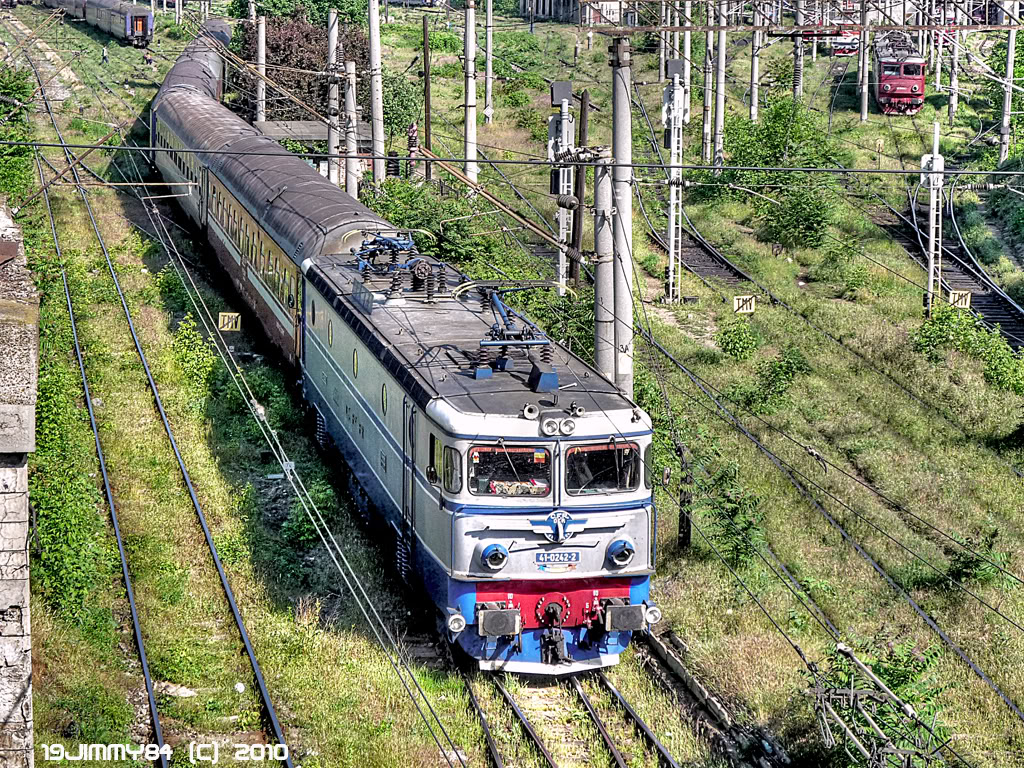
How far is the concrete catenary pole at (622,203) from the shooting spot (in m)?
15.1

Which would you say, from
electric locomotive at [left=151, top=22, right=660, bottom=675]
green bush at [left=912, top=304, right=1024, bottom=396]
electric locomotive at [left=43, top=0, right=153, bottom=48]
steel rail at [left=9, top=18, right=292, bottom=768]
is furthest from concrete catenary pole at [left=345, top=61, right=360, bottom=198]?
electric locomotive at [left=43, top=0, right=153, bottom=48]

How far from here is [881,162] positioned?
44406 millimetres

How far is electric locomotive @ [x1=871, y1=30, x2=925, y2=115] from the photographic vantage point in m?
49.5

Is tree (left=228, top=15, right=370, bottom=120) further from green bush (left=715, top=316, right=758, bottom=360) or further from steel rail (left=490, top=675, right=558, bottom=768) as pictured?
steel rail (left=490, top=675, right=558, bottom=768)

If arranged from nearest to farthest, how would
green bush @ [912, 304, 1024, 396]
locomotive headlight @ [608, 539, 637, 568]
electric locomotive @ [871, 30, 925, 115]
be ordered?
locomotive headlight @ [608, 539, 637, 568] → green bush @ [912, 304, 1024, 396] → electric locomotive @ [871, 30, 925, 115]

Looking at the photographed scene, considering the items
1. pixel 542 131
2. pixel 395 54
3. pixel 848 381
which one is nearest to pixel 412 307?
pixel 848 381

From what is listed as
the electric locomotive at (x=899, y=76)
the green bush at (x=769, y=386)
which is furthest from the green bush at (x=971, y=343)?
the electric locomotive at (x=899, y=76)

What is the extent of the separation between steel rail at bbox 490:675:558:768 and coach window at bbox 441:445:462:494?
2.08 metres

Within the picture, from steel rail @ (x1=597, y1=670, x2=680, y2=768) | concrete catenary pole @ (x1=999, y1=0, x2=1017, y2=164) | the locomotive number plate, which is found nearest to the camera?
steel rail @ (x1=597, y1=670, x2=680, y2=768)

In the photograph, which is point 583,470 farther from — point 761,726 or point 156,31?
point 156,31

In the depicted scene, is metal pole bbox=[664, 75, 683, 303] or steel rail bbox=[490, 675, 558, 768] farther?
metal pole bbox=[664, 75, 683, 303]

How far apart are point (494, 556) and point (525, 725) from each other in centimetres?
159

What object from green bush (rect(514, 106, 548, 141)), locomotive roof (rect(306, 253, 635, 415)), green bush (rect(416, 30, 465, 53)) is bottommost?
locomotive roof (rect(306, 253, 635, 415))

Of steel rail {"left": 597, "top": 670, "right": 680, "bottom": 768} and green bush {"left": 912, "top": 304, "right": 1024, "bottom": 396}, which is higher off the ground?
green bush {"left": 912, "top": 304, "right": 1024, "bottom": 396}
